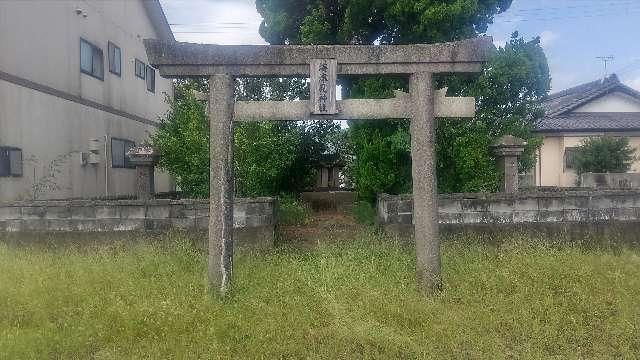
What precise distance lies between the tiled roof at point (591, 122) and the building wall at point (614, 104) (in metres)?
0.38

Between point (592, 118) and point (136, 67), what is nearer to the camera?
point (136, 67)

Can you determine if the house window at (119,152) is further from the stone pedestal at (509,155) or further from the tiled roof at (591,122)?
the tiled roof at (591,122)

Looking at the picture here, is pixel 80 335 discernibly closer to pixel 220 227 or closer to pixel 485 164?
pixel 220 227

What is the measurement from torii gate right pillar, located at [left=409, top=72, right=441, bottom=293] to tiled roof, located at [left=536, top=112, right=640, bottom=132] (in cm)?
1832

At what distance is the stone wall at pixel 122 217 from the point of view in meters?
8.23

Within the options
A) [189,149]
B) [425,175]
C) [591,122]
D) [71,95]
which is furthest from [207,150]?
[591,122]

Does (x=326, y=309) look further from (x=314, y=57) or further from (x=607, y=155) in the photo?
(x=607, y=155)

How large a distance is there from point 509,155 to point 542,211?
7.59 feet

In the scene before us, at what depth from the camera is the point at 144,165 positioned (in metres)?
10.8

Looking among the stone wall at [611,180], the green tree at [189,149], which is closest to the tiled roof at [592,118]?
the stone wall at [611,180]

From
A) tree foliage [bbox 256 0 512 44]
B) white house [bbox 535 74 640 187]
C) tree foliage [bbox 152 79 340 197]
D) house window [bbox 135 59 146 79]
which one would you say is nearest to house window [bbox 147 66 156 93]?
house window [bbox 135 59 146 79]

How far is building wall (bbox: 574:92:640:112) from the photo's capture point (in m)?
25.3

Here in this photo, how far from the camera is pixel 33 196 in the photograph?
10453 mm

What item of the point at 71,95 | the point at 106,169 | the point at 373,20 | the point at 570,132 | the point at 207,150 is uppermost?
the point at 373,20
